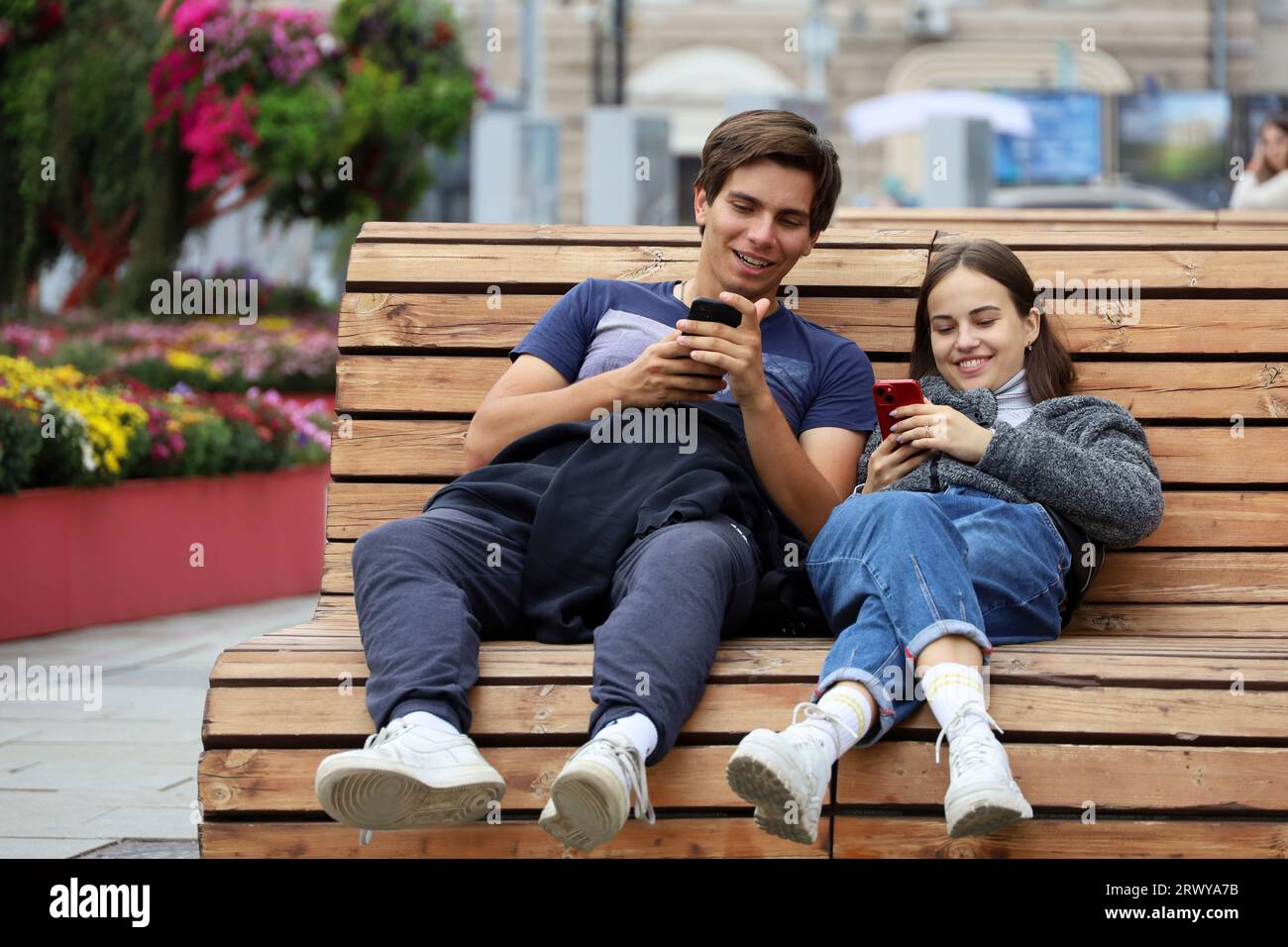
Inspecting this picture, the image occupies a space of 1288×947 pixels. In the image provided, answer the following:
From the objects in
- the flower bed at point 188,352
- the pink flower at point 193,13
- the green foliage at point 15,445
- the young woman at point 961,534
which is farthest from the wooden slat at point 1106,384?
the pink flower at point 193,13

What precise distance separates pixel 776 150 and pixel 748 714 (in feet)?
4.03

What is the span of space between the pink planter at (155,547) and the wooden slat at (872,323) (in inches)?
111

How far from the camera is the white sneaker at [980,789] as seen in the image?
8.36 feet

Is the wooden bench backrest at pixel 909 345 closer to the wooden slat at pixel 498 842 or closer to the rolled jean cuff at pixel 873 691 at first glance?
the wooden slat at pixel 498 842

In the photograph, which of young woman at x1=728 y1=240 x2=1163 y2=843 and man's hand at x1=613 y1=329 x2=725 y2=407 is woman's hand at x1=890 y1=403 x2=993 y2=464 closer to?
young woman at x1=728 y1=240 x2=1163 y2=843

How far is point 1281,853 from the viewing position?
277cm

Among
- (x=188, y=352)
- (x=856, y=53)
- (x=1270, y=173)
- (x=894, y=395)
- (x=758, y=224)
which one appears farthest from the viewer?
(x=856, y=53)

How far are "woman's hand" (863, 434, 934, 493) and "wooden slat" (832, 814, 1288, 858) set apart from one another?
2.67 feet

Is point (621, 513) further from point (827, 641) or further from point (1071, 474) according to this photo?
point (1071, 474)

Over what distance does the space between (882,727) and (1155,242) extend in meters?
1.83

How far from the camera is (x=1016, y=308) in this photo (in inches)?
141

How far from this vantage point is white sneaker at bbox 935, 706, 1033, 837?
8.36 feet
